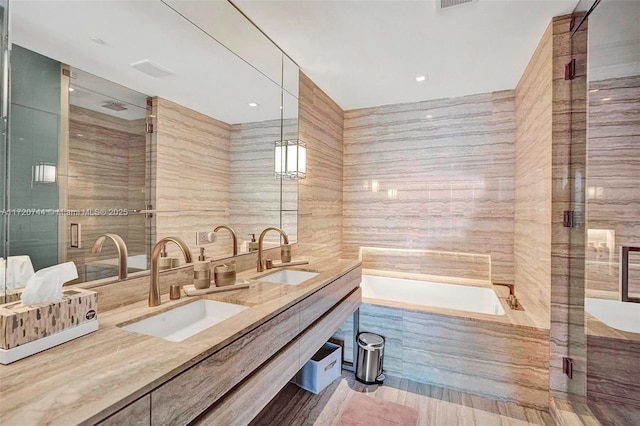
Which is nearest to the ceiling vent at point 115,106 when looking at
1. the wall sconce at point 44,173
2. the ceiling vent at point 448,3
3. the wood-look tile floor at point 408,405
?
the wall sconce at point 44,173

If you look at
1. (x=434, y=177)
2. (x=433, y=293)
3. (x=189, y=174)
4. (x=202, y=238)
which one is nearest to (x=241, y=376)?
(x=202, y=238)

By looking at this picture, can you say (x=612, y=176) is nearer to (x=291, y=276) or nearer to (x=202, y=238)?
(x=291, y=276)

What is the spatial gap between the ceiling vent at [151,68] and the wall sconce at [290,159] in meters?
1.08

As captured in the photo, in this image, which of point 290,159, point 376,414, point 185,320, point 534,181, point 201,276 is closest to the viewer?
point 185,320

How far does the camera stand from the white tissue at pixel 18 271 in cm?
100

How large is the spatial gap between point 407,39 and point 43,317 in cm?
252

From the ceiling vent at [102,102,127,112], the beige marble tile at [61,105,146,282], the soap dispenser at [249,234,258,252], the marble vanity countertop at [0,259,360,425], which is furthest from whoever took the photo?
the soap dispenser at [249,234,258,252]

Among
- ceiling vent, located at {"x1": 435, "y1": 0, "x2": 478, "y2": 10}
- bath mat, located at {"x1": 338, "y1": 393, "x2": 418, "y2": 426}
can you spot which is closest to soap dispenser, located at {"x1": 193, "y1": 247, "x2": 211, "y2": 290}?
bath mat, located at {"x1": 338, "y1": 393, "x2": 418, "y2": 426}

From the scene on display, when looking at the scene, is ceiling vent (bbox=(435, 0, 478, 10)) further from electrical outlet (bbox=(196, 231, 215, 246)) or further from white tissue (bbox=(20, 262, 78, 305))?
white tissue (bbox=(20, 262, 78, 305))

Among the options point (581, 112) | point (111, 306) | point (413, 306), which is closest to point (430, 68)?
point (581, 112)

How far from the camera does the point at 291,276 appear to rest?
2.26 metres

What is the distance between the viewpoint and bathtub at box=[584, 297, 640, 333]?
1.82 meters

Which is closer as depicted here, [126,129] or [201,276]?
[126,129]

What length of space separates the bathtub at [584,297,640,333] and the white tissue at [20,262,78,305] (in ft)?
8.96
